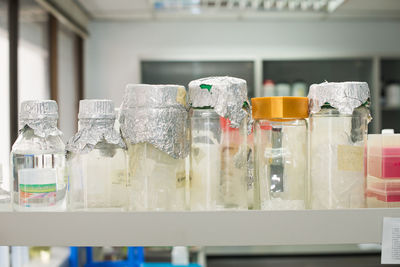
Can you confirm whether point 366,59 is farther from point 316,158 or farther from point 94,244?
point 94,244

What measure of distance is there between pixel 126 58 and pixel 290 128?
3.09 m

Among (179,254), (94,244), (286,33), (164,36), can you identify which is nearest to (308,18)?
(286,33)

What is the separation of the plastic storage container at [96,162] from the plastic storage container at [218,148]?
13 cm

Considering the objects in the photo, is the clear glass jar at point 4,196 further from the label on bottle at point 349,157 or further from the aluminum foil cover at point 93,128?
the label on bottle at point 349,157

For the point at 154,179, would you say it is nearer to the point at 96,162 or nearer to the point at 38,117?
the point at 96,162

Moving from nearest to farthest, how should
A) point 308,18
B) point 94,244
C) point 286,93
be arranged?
1. point 94,244
2. point 286,93
3. point 308,18

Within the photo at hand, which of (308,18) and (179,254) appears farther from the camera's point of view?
(308,18)

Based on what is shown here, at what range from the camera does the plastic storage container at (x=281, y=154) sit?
26.1 inches

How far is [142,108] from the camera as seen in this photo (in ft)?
2.10

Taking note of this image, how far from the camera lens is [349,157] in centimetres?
65

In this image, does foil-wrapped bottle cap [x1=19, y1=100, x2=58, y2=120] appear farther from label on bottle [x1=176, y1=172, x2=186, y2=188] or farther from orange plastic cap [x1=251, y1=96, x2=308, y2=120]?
orange plastic cap [x1=251, y1=96, x2=308, y2=120]

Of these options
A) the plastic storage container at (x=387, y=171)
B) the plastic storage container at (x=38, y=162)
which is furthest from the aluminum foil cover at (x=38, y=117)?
the plastic storage container at (x=387, y=171)

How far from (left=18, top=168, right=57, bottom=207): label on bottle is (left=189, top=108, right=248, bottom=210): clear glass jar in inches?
9.4

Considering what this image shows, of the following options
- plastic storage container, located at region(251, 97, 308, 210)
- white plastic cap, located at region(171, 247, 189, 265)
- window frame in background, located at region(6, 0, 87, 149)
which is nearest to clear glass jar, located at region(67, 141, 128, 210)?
plastic storage container, located at region(251, 97, 308, 210)
